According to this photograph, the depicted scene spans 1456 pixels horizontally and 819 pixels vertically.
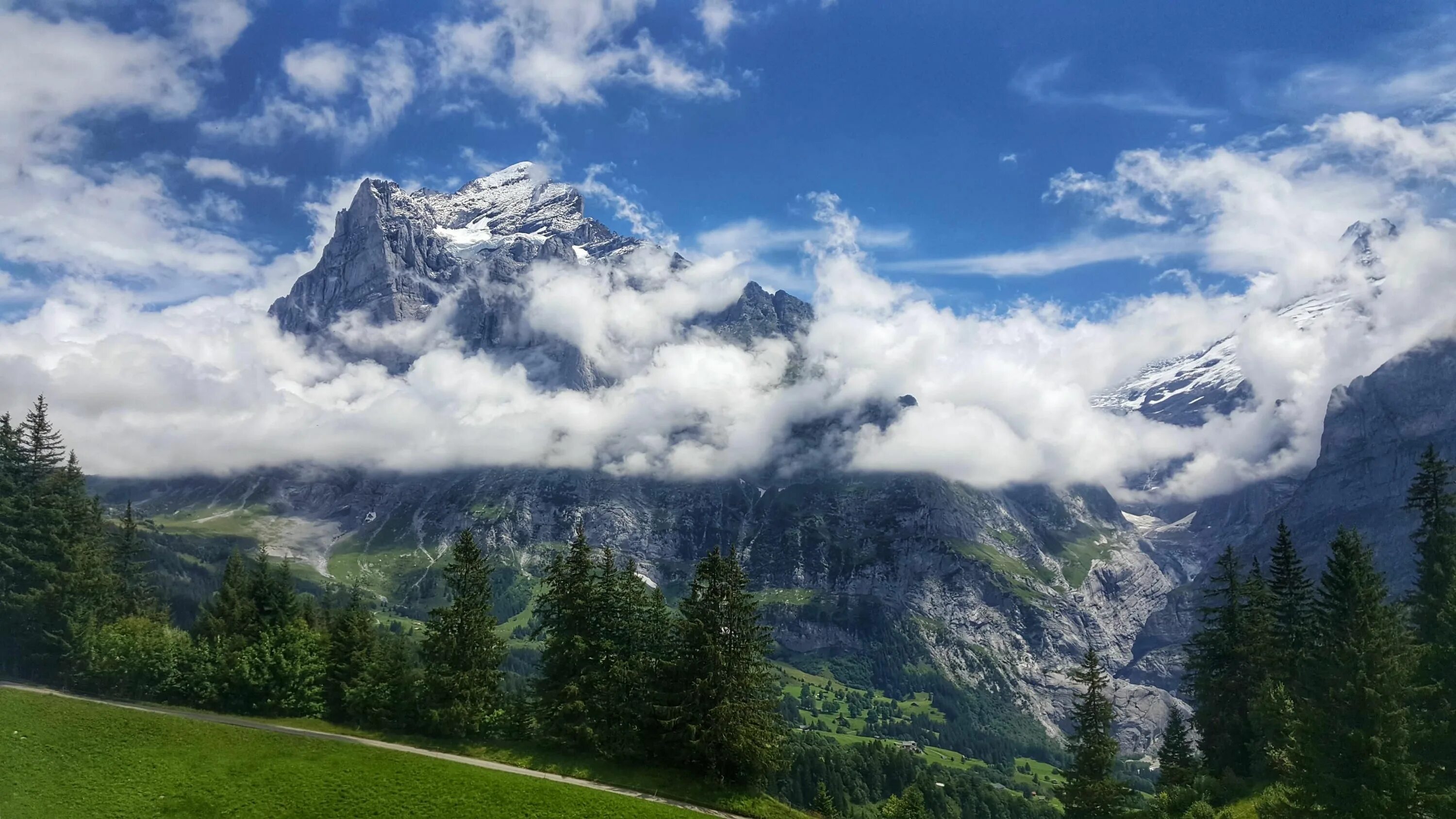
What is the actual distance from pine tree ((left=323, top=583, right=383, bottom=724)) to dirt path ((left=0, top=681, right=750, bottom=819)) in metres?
4.20

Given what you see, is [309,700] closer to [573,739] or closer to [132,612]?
[573,739]

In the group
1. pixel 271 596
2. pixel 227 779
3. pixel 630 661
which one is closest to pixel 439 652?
pixel 630 661

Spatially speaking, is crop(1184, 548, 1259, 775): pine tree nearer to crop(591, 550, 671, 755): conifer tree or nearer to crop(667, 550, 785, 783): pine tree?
crop(667, 550, 785, 783): pine tree

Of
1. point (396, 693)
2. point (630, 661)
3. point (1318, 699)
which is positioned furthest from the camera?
point (396, 693)

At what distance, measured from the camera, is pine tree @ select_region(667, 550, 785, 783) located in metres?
62.1

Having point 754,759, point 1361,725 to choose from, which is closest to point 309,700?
point 754,759

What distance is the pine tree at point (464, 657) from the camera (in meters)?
69.4

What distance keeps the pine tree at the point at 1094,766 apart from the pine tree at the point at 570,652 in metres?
40.0

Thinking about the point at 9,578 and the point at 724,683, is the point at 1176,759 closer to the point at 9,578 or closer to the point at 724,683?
the point at 724,683

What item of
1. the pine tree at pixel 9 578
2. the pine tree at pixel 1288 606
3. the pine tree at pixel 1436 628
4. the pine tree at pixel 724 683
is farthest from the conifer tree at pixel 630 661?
the pine tree at pixel 9 578

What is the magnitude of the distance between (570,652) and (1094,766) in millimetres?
45137

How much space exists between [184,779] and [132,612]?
6595cm

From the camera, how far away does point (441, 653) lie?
7188 cm

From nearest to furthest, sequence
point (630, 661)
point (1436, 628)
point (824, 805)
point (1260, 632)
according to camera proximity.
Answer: point (1436, 628) < point (630, 661) < point (1260, 632) < point (824, 805)
